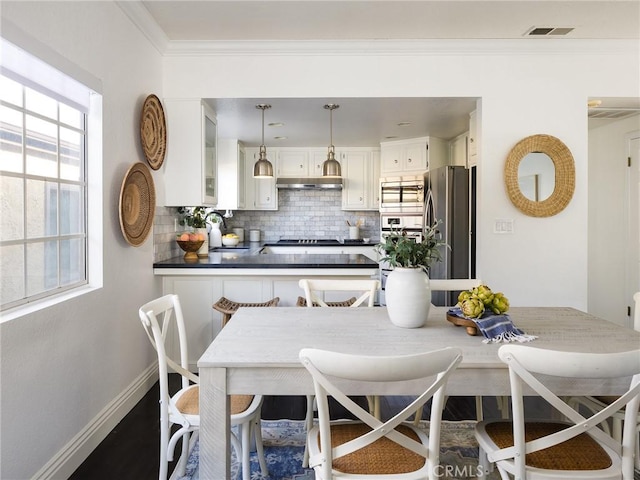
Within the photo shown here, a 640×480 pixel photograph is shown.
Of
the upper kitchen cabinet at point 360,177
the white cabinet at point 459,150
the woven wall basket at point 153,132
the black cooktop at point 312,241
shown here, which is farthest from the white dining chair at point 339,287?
the upper kitchen cabinet at point 360,177

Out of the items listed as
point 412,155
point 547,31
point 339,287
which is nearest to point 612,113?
point 547,31

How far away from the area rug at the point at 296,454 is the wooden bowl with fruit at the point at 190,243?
1583 mm

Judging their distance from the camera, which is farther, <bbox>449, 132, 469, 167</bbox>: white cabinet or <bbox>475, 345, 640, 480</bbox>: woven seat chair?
<bbox>449, 132, 469, 167</bbox>: white cabinet

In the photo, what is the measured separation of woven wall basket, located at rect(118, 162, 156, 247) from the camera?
8.23ft

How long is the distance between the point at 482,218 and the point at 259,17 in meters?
2.19

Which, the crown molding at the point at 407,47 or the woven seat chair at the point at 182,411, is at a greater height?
the crown molding at the point at 407,47

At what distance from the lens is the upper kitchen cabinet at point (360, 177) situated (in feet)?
20.1

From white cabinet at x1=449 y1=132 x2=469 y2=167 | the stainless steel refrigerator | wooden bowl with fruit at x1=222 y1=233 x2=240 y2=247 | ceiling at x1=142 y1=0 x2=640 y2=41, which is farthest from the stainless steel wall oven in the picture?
ceiling at x1=142 y1=0 x2=640 y2=41

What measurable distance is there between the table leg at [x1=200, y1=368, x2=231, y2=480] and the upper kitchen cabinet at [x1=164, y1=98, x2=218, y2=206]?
2192 mm

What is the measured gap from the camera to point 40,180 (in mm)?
1883

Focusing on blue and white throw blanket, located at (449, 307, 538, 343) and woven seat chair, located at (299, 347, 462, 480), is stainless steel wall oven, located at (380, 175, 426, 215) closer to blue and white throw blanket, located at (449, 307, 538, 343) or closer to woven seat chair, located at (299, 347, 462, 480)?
blue and white throw blanket, located at (449, 307, 538, 343)

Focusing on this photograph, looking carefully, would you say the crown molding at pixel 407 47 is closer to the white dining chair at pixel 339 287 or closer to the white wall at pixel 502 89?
the white wall at pixel 502 89

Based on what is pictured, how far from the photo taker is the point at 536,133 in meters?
3.24

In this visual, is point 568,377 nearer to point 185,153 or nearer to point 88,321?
point 88,321
